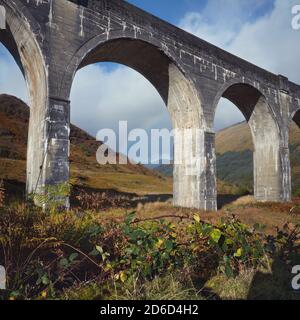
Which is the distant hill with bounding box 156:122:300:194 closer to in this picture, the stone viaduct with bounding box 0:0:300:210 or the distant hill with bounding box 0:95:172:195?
the distant hill with bounding box 0:95:172:195

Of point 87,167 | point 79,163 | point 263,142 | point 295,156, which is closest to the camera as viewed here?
point 263,142

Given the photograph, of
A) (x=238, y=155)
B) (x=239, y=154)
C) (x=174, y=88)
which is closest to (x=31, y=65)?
(x=174, y=88)

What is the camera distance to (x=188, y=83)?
42.9ft

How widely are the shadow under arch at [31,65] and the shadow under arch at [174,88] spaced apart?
7.78ft

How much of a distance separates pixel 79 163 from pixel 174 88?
19.6m

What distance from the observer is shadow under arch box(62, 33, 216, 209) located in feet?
39.8

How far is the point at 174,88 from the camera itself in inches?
535

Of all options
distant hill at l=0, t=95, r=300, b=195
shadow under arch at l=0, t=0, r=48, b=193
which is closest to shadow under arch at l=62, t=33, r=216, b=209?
shadow under arch at l=0, t=0, r=48, b=193

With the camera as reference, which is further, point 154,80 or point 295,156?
point 295,156

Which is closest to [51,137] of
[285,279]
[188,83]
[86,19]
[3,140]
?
[86,19]

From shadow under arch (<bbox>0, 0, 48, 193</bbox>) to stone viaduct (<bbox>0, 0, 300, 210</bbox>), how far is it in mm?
27

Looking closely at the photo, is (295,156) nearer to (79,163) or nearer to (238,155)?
(238,155)
